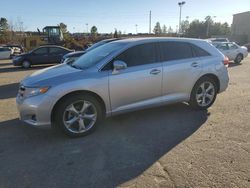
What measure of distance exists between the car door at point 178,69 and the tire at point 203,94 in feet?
0.58

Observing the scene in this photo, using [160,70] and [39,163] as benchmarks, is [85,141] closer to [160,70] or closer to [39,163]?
[39,163]

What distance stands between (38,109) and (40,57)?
15.1 meters

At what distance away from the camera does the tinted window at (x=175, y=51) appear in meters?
5.61

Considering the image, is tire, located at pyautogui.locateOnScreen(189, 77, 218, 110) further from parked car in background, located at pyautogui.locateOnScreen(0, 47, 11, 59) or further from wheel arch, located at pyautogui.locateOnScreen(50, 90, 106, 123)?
parked car in background, located at pyautogui.locateOnScreen(0, 47, 11, 59)

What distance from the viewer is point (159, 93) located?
5484 millimetres

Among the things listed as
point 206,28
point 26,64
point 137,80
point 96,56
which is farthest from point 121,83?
point 206,28

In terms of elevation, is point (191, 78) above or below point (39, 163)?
above

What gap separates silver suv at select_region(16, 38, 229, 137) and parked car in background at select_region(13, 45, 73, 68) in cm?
1375

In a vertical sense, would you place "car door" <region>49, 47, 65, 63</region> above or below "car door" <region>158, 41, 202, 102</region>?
below

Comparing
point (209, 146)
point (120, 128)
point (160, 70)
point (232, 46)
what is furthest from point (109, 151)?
point (232, 46)

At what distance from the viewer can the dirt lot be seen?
339cm

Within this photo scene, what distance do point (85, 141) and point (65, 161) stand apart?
2.47ft

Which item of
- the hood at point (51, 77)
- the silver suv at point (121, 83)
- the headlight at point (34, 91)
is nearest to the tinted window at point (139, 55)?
the silver suv at point (121, 83)

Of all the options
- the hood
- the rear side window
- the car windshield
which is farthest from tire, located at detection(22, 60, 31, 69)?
the rear side window
